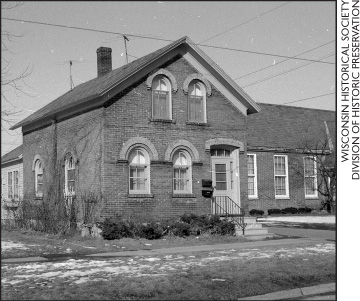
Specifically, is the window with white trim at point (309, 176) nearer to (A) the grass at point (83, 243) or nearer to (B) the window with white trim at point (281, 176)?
(B) the window with white trim at point (281, 176)

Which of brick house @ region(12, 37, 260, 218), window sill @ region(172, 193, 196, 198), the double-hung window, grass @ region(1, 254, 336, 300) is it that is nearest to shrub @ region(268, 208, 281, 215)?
brick house @ region(12, 37, 260, 218)

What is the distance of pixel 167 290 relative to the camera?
29.6 feet

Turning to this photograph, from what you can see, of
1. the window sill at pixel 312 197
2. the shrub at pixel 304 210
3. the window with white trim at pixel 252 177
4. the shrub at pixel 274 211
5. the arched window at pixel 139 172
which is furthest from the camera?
the window sill at pixel 312 197

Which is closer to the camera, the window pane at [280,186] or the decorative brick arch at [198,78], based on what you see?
the decorative brick arch at [198,78]

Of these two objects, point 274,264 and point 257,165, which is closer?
point 274,264

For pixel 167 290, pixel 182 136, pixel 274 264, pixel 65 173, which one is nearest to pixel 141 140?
pixel 182 136

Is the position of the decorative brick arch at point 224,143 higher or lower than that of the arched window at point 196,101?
lower

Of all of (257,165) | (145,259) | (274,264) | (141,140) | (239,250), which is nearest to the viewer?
(274,264)

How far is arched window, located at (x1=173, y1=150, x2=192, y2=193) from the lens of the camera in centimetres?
1970

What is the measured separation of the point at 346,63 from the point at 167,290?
17.9 ft

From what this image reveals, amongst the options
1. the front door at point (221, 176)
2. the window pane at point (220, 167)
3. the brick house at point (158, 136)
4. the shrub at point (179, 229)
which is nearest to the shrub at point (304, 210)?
the brick house at point (158, 136)

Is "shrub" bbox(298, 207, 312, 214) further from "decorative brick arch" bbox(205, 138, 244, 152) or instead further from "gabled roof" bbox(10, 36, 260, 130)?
"decorative brick arch" bbox(205, 138, 244, 152)

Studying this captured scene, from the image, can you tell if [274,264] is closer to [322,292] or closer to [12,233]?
[322,292]

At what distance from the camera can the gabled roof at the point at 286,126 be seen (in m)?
33.3
